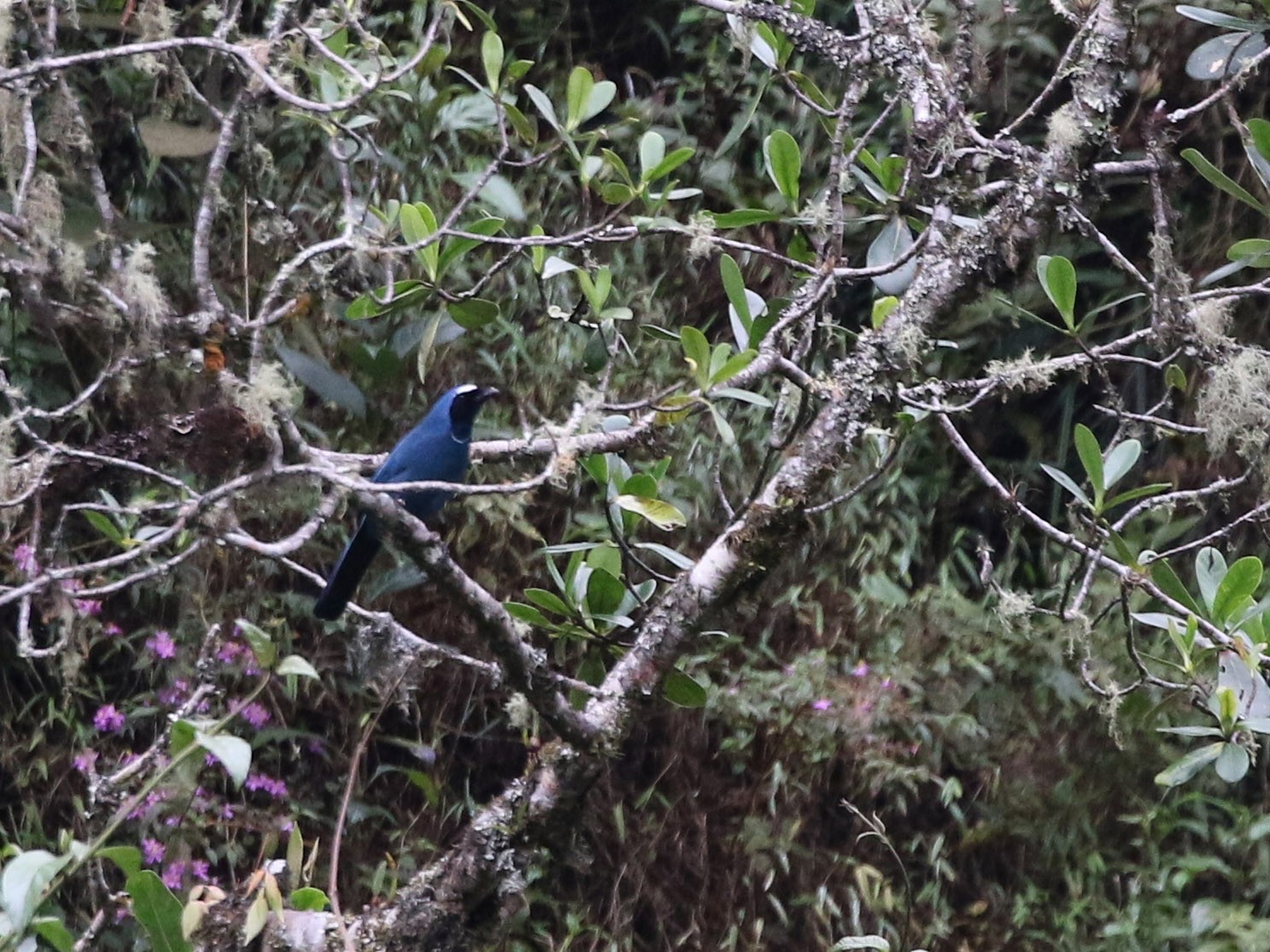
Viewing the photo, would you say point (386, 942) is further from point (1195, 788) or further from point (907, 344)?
point (1195, 788)

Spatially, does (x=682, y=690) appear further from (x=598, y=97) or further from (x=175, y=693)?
(x=175, y=693)

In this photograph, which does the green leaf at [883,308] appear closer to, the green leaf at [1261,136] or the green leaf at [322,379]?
the green leaf at [1261,136]

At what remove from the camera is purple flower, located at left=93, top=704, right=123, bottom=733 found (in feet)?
10.1

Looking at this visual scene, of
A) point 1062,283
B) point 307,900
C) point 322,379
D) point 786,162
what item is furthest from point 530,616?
point 322,379

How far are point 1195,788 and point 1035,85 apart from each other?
189 cm

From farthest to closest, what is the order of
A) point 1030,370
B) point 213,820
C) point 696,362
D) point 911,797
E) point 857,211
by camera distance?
point 857,211 < point 911,797 < point 213,820 < point 1030,370 < point 696,362

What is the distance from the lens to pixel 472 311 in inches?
90.5

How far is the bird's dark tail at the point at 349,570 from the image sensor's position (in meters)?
2.91

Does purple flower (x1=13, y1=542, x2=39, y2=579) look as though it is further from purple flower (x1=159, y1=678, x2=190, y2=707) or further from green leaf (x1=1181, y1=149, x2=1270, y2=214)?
green leaf (x1=1181, y1=149, x2=1270, y2=214)

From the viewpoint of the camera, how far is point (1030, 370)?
1989 millimetres

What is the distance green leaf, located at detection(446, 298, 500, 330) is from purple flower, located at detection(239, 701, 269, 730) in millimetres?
1207

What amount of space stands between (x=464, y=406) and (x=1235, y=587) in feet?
5.49

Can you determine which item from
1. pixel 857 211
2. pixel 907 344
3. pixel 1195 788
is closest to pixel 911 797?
pixel 1195 788

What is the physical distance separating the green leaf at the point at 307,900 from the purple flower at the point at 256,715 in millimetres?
1214
